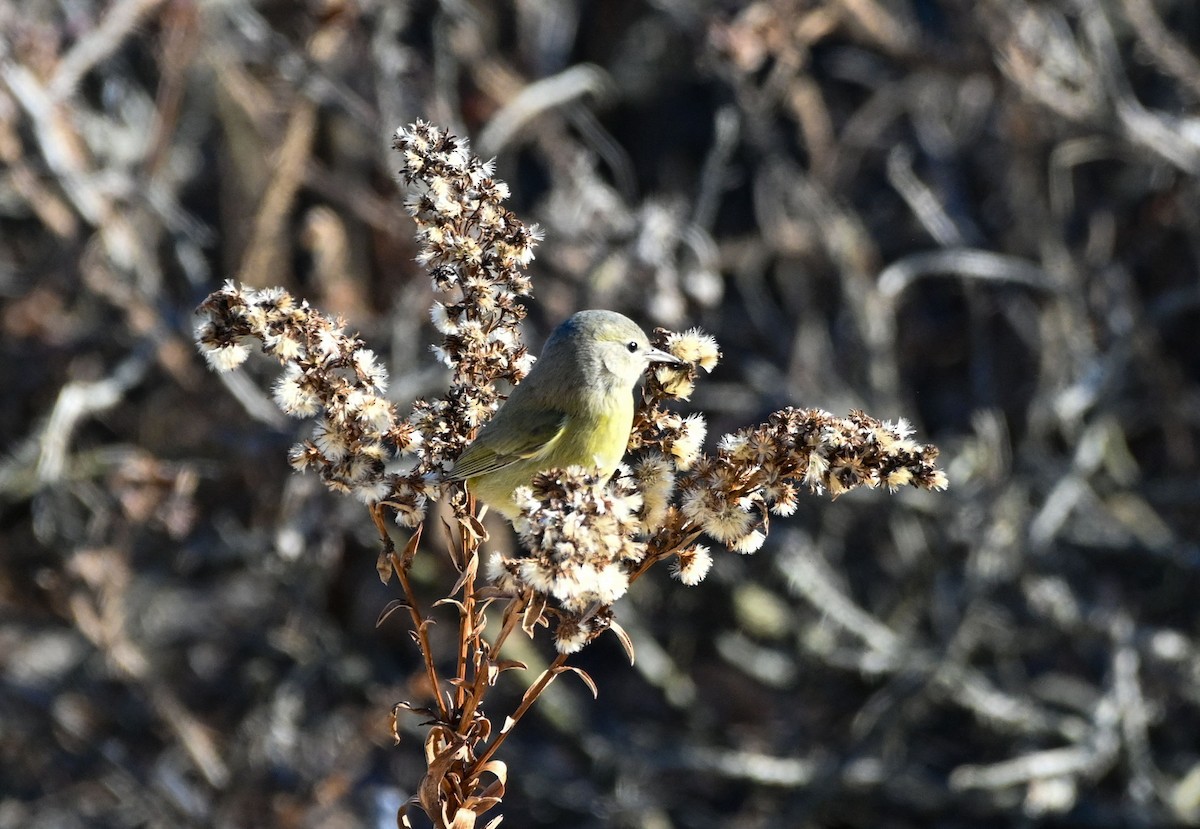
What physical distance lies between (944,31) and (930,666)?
4708 mm

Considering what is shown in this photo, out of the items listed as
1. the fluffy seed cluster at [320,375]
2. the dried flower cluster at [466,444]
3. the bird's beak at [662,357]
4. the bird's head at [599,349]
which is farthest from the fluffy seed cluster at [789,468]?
the bird's head at [599,349]

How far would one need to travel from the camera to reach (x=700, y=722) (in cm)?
703

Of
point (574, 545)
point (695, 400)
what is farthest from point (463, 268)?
point (695, 400)

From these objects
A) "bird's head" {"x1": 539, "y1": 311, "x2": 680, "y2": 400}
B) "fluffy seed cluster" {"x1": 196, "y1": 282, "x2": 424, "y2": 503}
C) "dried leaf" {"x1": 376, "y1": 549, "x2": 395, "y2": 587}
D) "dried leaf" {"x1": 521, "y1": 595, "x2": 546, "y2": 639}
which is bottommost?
"dried leaf" {"x1": 521, "y1": 595, "x2": 546, "y2": 639}

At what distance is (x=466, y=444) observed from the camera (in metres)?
2.15

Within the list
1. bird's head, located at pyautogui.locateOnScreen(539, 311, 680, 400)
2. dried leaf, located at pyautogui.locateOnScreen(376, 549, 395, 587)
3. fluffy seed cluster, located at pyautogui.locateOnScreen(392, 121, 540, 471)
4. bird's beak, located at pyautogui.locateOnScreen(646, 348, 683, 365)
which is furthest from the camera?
bird's head, located at pyautogui.locateOnScreen(539, 311, 680, 400)

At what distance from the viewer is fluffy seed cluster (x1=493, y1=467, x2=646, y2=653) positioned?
1743mm

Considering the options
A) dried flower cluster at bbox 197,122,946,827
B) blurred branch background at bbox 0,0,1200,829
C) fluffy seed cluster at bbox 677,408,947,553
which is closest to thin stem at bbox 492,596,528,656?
dried flower cluster at bbox 197,122,946,827

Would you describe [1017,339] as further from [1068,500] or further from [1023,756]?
[1023,756]

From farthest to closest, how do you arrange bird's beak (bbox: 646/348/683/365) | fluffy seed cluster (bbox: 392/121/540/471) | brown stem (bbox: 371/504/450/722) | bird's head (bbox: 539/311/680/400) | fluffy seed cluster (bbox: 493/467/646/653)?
1. bird's head (bbox: 539/311/680/400)
2. bird's beak (bbox: 646/348/683/365)
3. fluffy seed cluster (bbox: 392/121/540/471)
4. brown stem (bbox: 371/504/450/722)
5. fluffy seed cluster (bbox: 493/467/646/653)

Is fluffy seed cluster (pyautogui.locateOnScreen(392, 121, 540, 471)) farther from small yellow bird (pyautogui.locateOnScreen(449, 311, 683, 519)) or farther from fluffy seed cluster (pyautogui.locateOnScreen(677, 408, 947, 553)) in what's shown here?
small yellow bird (pyautogui.locateOnScreen(449, 311, 683, 519))

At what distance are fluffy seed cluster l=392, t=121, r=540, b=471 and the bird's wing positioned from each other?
71 cm

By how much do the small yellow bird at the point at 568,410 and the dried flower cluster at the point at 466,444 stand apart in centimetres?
72

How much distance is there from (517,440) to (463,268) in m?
0.96
